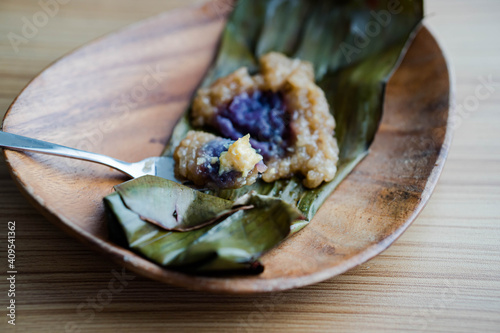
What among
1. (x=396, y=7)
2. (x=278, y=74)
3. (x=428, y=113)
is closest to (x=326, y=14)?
(x=396, y=7)

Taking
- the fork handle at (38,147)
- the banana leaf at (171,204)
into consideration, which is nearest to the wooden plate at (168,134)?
the fork handle at (38,147)

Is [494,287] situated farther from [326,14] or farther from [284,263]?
[326,14]

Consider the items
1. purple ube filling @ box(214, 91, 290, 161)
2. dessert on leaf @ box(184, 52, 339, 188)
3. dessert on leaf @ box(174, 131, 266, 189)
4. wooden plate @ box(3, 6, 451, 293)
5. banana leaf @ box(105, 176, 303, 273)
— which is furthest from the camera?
purple ube filling @ box(214, 91, 290, 161)

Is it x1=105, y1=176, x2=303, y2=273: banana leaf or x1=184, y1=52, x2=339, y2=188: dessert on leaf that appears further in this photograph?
x1=184, y1=52, x2=339, y2=188: dessert on leaf

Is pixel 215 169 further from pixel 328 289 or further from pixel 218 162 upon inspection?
pixel 328 289

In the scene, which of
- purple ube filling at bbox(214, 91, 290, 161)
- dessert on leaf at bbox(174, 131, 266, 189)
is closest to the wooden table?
dessert on leaf at bbox(174, 131, 266, 189)

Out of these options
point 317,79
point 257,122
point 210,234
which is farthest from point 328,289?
point 317,79

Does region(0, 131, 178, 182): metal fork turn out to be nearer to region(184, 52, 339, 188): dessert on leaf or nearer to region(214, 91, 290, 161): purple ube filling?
region(184, 52, 339, 188): dessert on leaf

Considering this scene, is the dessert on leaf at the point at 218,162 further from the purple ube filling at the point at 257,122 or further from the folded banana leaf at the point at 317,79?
the purple ube filling at the point at 257,122
